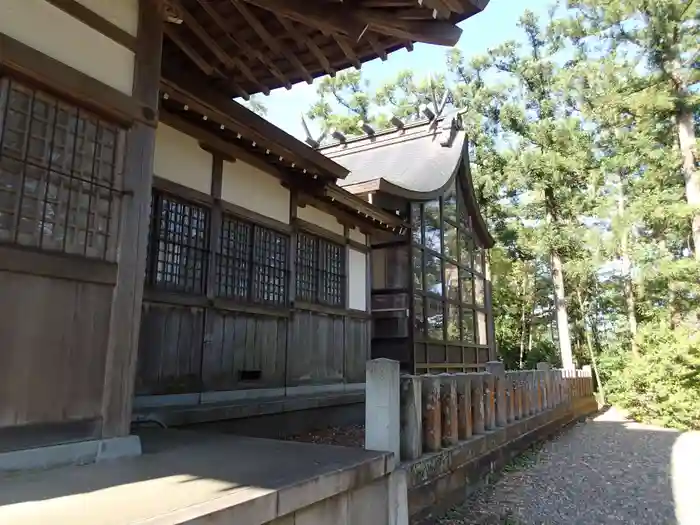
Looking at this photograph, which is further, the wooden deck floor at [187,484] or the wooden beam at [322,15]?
the wooden beam at [322,15]

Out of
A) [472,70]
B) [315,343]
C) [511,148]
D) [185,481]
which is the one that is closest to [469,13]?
[185,481]

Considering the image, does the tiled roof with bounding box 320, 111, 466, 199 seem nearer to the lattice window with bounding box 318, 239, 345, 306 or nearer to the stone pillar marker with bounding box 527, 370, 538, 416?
the lattice window with bounding box 318, 239, 345, 306

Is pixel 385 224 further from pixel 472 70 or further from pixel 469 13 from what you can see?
pixel 472 70

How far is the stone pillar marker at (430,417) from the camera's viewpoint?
14.5ft

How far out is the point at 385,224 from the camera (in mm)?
8633

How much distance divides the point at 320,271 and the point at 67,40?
4751 millimetres

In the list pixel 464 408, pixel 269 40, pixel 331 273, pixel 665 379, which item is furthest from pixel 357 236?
pixel 665 379

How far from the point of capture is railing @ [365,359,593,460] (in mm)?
3797

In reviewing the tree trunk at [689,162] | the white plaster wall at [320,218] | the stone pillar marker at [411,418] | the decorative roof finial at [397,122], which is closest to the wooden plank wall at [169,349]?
the stone pillar marker at [411,418]

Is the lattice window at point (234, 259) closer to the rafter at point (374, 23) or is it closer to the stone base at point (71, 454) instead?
the stone base at point (71, 454)

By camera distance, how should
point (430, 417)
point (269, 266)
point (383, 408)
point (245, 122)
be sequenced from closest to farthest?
point (383, 408), point (430, 417), point (245, 122), point (269, 266)

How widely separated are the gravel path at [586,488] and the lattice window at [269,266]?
10.6 feet

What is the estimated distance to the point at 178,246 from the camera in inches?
199

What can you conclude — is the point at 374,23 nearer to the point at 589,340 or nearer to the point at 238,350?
the point at 238,350
